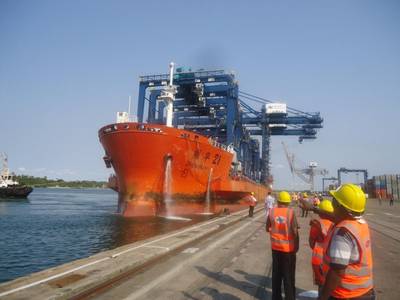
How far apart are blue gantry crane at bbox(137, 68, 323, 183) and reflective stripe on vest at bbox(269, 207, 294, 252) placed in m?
23.2

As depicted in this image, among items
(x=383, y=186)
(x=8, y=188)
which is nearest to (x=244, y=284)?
(x=8, y=188)

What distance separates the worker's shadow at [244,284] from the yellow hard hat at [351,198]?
10.6 feet

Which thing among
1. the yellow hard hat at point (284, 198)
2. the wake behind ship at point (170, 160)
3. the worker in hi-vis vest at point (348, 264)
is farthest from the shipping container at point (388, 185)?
the worker in hi-vis vest at point (348, 264)

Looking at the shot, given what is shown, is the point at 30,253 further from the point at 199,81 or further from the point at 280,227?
the point at 199,81

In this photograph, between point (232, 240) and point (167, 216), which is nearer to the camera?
point (232, 240)

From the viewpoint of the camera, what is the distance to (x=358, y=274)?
3057 millimetres

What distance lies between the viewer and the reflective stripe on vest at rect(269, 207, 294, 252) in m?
5.41

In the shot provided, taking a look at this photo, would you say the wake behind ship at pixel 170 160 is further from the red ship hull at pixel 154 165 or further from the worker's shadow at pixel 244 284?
the worker's shadow at pixel 244 284

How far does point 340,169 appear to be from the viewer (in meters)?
119

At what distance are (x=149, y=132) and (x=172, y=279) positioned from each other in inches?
651

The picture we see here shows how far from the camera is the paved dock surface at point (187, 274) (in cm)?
588

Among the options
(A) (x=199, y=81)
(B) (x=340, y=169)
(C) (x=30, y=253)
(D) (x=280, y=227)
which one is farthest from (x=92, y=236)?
(B) (x=340, y=169)

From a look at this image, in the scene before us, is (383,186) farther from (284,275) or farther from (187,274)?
(284,275)

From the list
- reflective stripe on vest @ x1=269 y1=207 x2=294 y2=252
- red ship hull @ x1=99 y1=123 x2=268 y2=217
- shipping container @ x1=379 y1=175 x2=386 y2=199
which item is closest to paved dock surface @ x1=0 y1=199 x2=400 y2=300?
reflective stripe on vest @ x1=269 y1=207 x2=294 y2=252
